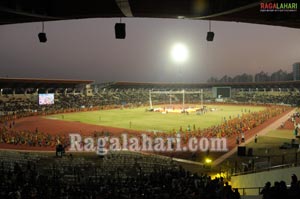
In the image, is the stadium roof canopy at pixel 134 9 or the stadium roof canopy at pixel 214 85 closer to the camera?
the stadium roof canopy at pixel 134 9

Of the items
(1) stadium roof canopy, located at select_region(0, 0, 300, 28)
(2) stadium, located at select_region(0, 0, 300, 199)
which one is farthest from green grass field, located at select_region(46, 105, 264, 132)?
(1) stadium roof canopy, located at select_region(0, 0, 300, 28)

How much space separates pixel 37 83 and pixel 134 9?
82.8 m

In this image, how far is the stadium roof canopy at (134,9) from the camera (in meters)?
10.4

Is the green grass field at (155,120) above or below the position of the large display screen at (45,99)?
below

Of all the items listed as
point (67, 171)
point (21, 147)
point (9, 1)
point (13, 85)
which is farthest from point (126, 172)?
point (13, 85)

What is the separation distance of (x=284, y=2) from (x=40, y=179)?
12.9m

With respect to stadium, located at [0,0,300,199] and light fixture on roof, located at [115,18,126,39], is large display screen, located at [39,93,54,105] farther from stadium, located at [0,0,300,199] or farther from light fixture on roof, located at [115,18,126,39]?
light fixture on roof, located at [115,18,126,39]

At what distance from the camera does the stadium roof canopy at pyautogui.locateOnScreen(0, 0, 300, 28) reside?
34.2 feet

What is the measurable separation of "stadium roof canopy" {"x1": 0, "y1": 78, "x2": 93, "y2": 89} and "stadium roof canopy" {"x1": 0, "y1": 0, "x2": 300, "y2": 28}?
7105cm

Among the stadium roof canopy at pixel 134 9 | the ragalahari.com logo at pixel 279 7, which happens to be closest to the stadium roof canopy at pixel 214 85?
the stadium roof canopy at pixel 134 9

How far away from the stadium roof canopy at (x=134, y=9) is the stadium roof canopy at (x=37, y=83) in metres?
71.1

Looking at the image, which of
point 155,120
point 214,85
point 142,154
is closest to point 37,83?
point 155,120

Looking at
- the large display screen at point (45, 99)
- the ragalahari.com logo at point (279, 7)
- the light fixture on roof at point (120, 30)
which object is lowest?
the large display screen at point (45, 99)

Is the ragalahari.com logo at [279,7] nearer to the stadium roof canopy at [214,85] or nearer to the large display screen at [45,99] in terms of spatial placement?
the large display screen at [45,99]
